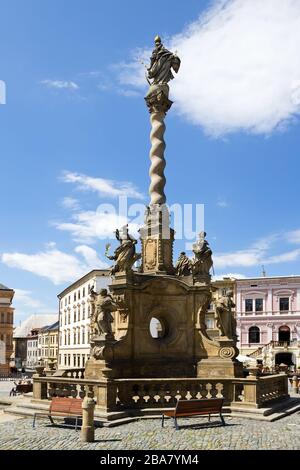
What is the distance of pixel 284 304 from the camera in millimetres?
57250

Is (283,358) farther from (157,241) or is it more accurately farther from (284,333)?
(157,241)

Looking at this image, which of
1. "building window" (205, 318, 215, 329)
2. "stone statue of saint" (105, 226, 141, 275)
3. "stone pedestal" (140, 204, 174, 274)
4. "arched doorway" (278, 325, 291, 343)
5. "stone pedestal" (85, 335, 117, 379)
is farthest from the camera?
"building window" (205, 318, 215, 329)

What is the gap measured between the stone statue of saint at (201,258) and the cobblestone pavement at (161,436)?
6416 millimetres

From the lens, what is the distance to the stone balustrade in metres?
15.4

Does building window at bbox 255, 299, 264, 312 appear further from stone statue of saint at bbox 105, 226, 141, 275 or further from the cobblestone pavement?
the cobblestone pavement

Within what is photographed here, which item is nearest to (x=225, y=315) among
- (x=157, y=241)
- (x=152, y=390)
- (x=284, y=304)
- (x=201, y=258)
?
(x=201, y=258)

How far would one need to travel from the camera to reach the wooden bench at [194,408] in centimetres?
1366

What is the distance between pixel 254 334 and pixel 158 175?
40569 mm

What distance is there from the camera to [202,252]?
20312mm

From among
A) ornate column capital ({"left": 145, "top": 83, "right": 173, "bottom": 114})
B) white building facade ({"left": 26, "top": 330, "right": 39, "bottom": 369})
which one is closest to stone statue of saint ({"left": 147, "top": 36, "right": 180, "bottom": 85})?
ornate column capital ({"left": 145, "top": 83, "right": 173, "bottom": 114})

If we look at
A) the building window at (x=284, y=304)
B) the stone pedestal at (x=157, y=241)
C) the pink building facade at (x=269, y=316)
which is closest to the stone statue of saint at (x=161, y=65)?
the stone pedestal at (x=157, y=241)

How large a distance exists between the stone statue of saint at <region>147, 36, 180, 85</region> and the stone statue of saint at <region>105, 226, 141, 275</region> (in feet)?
23.3
